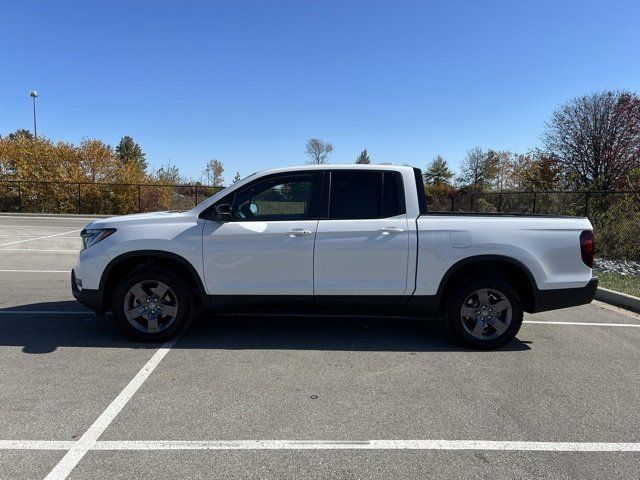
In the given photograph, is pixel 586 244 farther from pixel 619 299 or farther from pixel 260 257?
pixel 260 257

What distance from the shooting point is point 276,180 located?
16.1 ft

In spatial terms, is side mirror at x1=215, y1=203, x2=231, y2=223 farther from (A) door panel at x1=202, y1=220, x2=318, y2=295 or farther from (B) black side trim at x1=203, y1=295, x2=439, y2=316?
(B) black side trim at x1=203, y1=295, x2=439, y2=316

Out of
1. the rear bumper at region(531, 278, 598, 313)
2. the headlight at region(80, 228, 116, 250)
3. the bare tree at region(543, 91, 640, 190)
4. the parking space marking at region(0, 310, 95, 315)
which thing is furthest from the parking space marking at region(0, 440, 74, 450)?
the bare tree at region(543, 91, 640, 190)

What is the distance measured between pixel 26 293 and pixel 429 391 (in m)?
6.53

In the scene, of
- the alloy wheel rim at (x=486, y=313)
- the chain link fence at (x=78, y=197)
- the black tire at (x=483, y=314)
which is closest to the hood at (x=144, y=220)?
the black tire at (x=483, y=314)

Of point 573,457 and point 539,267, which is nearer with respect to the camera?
point 573,457

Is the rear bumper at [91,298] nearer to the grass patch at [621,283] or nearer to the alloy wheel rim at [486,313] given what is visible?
the alloy wheel rim at [486,313]

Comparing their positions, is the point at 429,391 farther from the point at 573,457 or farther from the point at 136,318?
the point at 136,318

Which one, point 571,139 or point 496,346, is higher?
point 571,139

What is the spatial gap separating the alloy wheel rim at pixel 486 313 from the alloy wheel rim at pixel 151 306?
309 centimetres

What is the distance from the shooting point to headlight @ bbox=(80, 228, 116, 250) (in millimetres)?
4816

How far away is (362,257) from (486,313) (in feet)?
4.78

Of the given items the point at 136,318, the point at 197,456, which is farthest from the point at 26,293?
the point at 197,456

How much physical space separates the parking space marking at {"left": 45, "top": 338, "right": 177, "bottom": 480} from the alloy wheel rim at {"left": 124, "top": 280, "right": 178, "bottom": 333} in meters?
0.43
